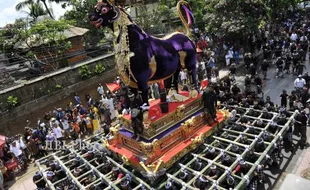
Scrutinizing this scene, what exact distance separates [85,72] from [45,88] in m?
3.02

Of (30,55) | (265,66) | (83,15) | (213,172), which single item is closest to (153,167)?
(213,172)

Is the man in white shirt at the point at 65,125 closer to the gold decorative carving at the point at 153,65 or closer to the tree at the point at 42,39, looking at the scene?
the gold decorative carving at the point at 153,65

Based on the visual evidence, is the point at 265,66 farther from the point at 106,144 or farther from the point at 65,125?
the point at 65,125

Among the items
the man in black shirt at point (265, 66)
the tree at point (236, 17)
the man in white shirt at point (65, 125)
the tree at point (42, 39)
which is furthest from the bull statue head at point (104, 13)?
the tree at point (236, 17)

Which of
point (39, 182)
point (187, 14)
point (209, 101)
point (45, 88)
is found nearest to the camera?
point (39, 182)

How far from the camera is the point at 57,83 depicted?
1802cm

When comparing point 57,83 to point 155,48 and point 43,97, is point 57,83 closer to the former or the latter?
point 43,97

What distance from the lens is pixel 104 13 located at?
785cm

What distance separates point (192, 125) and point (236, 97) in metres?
4.24

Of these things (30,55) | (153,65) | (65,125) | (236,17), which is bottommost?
(65,125)

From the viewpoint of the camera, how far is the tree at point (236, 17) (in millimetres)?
18859

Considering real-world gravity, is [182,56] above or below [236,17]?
below

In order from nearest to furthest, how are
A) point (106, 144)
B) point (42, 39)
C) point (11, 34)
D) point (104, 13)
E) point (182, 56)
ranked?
1. point (104, 13)
2. point (106, 144)
3. point (182, 56)
4. point (42, 39)
5. point (11, 34)

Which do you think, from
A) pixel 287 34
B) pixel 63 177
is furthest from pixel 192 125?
pixel 287 34
